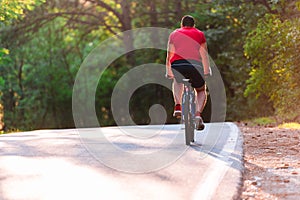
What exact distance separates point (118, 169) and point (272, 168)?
182cm

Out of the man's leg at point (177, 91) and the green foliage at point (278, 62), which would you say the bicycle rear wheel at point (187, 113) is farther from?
the green foliage at point (278, 62)

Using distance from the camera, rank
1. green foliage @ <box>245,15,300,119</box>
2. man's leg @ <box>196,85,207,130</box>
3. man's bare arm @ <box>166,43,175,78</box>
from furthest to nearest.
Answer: green foliage @ <box>245,15,300,119</box> → man's leg @ <box>196,85,207,130</box> → man's bare arm @ <box>166,43,175,78</box>

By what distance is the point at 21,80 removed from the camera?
38.9m

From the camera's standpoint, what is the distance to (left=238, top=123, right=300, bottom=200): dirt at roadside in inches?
213

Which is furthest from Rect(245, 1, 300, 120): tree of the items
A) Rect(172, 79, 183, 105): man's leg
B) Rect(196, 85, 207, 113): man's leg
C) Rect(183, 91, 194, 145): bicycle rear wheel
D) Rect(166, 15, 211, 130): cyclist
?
Rect(183, 91, 194, 145): bicycle rear wheel

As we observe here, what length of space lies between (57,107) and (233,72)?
1599 cm

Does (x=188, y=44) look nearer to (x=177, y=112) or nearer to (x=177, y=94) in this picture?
(x=177, y=94)

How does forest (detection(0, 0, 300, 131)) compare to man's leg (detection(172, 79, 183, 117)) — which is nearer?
man's leg (detection(172, 79, 183, 117))

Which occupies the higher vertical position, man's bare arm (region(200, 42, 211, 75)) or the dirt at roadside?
man's bare arm (region(200, 42, 211, 75))

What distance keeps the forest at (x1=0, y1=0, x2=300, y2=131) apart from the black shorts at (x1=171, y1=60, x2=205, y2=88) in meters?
7.38

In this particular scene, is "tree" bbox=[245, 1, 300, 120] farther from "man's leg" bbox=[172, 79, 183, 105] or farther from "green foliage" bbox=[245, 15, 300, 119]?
"man's leg" bbox=[172, 79, 183, 105]

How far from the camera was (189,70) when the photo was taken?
8.50 m

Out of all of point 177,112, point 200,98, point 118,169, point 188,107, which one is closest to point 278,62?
point 200,98

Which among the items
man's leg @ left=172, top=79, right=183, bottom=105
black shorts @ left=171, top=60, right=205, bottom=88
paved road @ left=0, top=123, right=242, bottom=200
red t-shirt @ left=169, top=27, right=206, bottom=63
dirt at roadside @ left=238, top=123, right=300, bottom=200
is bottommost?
dirt at roadside @ left=238, top=123, right=300, bottom=200
